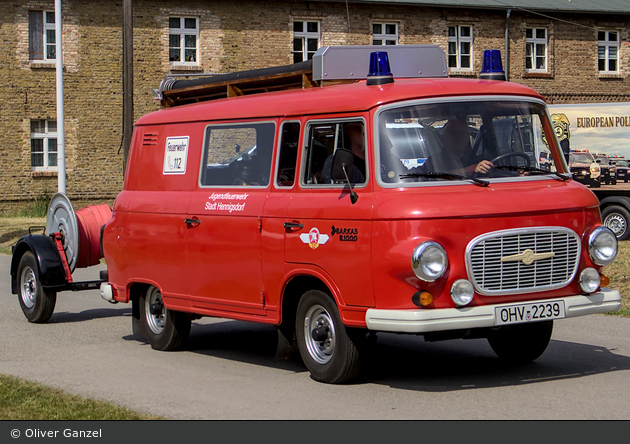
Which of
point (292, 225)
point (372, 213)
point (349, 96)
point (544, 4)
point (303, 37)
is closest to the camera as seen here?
point (372, 213)

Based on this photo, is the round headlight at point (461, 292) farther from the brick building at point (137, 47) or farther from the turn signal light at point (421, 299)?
the brick building at point (137, 47)

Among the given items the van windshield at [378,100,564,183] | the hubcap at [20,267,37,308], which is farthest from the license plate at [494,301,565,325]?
the hubcap at [20,267,37,308]

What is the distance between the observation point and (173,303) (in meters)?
8.84

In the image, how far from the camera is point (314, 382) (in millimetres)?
7309

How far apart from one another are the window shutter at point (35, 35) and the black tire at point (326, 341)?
2630 centimetres

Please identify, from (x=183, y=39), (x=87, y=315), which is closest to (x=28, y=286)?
(x=87, y=315)

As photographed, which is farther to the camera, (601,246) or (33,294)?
(33,294)

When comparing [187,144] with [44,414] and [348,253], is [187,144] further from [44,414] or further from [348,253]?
[44,414]

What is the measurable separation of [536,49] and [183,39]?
576 inches

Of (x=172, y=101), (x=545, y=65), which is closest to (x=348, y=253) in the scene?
(x=172, y=101)

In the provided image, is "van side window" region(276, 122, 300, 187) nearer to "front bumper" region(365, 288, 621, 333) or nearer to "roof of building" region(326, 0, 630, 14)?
"front bumper" region(365, 288, 621, 333)

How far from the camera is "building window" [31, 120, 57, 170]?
104 feet

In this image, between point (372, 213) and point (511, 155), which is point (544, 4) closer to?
point (511, 155)

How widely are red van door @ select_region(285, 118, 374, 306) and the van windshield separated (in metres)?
0.25
